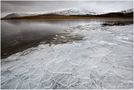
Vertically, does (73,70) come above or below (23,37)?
above

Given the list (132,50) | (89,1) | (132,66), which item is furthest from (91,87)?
(89,1)

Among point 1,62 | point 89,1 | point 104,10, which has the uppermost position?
point 89,1

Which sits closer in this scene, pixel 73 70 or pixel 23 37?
pixel 73 70

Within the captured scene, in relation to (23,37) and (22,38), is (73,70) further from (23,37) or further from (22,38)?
(23,37)

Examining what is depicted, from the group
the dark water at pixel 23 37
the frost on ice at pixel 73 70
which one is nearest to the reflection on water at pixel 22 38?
the dark water at pixel 23 37

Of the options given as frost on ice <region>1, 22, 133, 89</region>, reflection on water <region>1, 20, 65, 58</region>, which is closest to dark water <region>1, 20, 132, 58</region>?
reflection on water <region>1, 20, 65, 58</region>

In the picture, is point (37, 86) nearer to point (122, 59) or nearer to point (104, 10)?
point (122, 59)

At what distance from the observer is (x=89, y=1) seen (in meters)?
4.94

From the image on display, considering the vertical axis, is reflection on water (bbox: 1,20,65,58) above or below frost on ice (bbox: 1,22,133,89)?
below

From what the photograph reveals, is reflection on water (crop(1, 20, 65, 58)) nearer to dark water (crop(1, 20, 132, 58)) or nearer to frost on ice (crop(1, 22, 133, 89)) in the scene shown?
dark water (crop(1, 20, 132, 58))

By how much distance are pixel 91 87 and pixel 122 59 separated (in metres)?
0.71

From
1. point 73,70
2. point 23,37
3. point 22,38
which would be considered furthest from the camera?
point 23,37

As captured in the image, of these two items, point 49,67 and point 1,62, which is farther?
point 1,62

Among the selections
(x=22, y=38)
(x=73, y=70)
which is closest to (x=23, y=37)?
(x=22, y=38)
